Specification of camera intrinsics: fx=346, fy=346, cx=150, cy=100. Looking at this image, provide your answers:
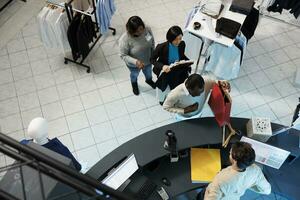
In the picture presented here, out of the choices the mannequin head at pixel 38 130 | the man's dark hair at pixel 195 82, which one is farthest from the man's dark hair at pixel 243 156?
the mannequin head at pixel 38 130

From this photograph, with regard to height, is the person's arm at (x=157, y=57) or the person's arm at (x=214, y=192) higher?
the person's arm at (x=157, y=57)

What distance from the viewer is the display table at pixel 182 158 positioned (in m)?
3.31

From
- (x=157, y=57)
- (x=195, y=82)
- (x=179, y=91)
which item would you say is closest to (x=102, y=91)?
(x=157, y=57)

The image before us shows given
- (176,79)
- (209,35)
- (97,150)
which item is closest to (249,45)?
(209,35)

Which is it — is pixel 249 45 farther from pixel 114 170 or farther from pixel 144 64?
pixel 114 170

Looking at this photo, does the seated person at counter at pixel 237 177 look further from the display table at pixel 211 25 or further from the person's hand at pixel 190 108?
the display table at pixel 211 25

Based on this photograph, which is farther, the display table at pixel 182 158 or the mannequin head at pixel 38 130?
the display table at pixel 182 158

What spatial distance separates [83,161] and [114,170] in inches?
57.3

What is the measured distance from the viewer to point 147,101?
16.1ft

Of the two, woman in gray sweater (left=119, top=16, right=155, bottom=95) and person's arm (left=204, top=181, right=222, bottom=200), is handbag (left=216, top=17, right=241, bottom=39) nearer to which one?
woman in gray sweater (left=119, top=16, right=155, bottom=95)

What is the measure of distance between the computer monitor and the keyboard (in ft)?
0.62

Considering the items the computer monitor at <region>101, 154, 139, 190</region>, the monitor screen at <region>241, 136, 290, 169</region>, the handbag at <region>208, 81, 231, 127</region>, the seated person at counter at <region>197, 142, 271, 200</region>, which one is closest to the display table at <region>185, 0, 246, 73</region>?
the handbag at <region>208, 81, 231, 127</region>

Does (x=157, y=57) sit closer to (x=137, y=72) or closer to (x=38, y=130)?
(x=137, y=72)

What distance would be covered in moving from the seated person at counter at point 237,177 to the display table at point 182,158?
1.47 ft
